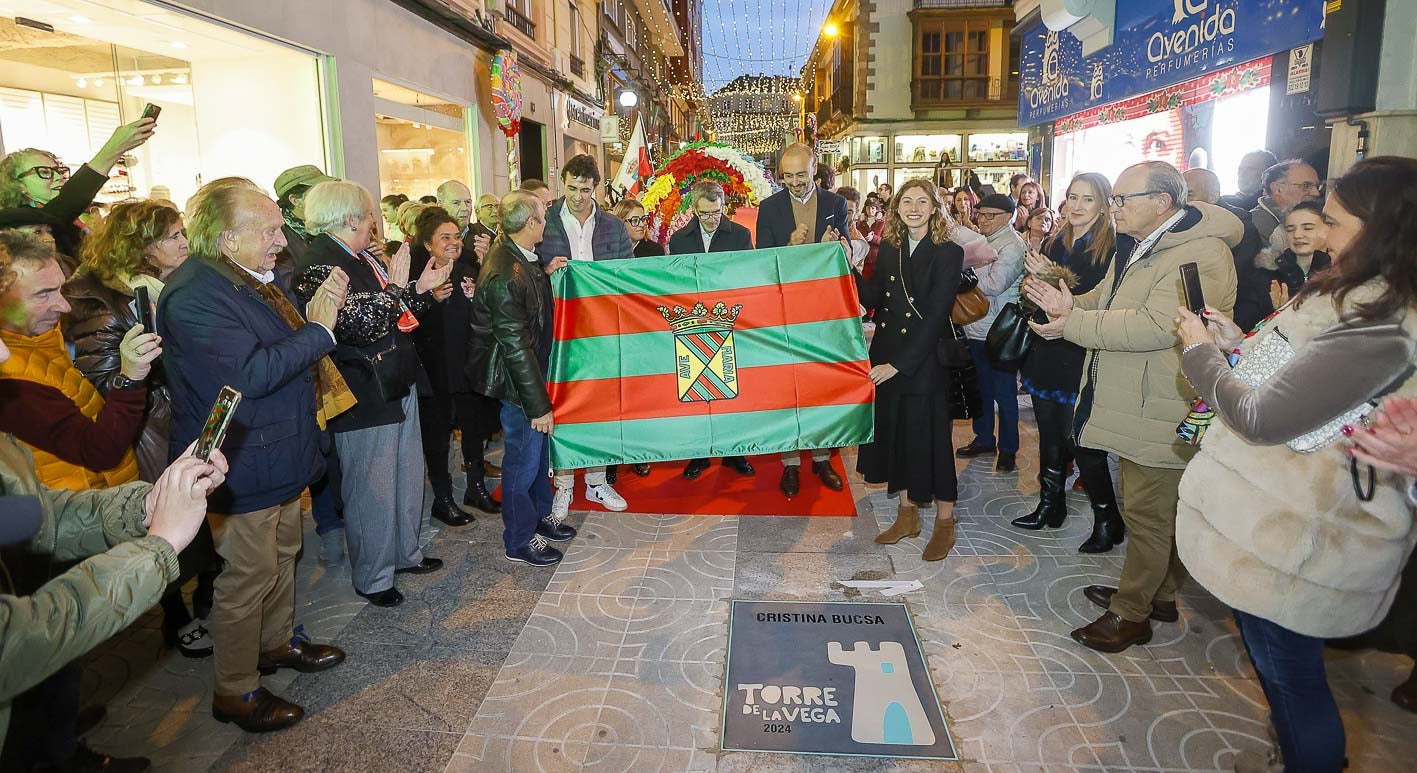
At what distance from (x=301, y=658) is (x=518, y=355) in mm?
1614

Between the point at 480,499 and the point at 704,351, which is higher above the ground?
the point at 704,351

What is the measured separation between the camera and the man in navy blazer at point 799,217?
5.30 m

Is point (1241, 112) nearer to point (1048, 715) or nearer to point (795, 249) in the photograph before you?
point (795, 249)

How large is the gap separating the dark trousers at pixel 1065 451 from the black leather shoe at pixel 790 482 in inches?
61.1

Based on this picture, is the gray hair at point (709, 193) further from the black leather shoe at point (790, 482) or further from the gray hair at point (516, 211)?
the black leather shoe at point (790, 482)

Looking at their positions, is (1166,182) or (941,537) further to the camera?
(941,537)

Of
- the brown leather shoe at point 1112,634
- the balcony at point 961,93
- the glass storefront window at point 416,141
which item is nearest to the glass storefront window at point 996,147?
the balcony at point 961,93

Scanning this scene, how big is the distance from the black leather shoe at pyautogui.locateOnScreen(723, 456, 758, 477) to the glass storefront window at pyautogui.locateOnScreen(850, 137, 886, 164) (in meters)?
24.0

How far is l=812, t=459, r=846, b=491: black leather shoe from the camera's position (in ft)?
17.3

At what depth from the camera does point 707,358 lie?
4.52 m

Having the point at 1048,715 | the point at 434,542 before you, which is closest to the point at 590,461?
the point at 434,542

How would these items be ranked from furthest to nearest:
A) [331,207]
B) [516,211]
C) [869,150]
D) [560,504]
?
[869,150] → [560,504] → [516,211] → [331,207]

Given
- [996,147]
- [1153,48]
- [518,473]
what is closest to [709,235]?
[518,473]

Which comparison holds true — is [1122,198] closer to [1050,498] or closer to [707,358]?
[1050,498]
